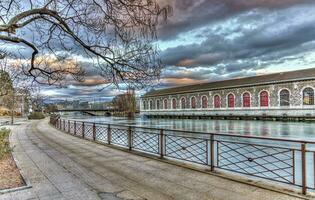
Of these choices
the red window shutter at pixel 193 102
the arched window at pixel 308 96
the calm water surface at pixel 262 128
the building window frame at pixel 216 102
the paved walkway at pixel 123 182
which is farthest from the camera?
the red window shutter at pixel 193 102

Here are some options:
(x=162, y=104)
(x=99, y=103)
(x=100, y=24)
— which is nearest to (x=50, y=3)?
(x=100, y=24)

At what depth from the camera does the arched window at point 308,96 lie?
4119 centimetres

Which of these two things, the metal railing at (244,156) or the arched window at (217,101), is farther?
the arched window at (217,101)

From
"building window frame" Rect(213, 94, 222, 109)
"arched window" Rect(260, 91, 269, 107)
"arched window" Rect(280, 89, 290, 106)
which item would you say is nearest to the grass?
"arched window" Rect(280, 89, 290, 106)

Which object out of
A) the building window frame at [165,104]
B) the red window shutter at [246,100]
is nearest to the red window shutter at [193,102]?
the building window frame at [165,104]

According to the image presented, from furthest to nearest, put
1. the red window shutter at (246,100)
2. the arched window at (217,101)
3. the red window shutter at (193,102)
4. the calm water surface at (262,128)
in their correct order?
the red window shutter at (193,102), the arched window at (217,101), the red window shutter at (246,100), the calm water surface at (262,128)

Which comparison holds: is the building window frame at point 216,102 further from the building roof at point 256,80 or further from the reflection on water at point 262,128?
the reflection on water at point 262,128

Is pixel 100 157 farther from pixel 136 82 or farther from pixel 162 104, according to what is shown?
pixel 162 104

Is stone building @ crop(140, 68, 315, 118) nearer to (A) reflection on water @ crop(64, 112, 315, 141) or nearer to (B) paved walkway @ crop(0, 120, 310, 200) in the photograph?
(A) reflection on water @ crop(64, 112, 315, 141)

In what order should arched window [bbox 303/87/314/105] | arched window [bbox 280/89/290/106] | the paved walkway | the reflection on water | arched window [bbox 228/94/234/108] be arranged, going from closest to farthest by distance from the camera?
the paved walkway
the reflection on water
arched window [bbox 303/87/314/105]
arched window [bbox 280/89/290/106]
arched window [bbox 228/94/234/108]

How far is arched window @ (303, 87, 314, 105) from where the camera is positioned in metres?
41.2

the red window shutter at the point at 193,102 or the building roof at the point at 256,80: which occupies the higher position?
the building roof at the point at 256,80

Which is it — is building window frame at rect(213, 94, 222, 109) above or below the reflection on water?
above

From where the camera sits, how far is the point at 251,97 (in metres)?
50.4
